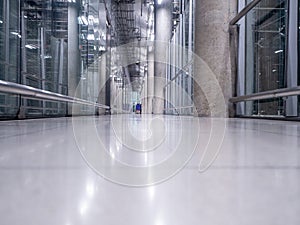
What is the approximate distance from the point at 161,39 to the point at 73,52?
21.0 feet

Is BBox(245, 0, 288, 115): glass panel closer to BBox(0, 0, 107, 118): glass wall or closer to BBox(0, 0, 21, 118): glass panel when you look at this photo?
BBox(0, 0, 107, 118): glass wall

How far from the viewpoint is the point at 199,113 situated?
14.3ft

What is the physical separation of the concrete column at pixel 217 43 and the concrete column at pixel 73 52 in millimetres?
2925

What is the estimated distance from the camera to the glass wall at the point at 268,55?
3.08 meters

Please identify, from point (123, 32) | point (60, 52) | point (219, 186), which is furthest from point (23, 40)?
point (123, 32)

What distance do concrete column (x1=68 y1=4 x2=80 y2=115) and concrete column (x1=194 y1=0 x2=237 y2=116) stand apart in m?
2.93

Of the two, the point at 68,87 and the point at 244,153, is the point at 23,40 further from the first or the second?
the point at 244,153

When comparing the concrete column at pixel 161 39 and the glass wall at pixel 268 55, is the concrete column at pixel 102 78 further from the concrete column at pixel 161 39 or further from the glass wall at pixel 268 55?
the glass wall at pixel 268 55

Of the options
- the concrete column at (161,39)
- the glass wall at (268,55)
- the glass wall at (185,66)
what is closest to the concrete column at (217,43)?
the glass wall at (268,55)

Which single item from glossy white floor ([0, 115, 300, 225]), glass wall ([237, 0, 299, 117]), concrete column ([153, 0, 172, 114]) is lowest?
glossy white floor ([0, 115, 300, 225])

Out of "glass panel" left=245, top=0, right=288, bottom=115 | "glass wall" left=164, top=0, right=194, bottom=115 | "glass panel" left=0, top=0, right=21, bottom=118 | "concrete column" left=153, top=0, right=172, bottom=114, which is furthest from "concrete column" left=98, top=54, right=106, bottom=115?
"glass panel" left=245, top=0, right=288, bottom=115

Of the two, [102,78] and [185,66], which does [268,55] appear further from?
[102,78]

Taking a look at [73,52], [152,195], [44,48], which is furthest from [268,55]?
[73,52]

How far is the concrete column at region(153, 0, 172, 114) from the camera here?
1209 cm
